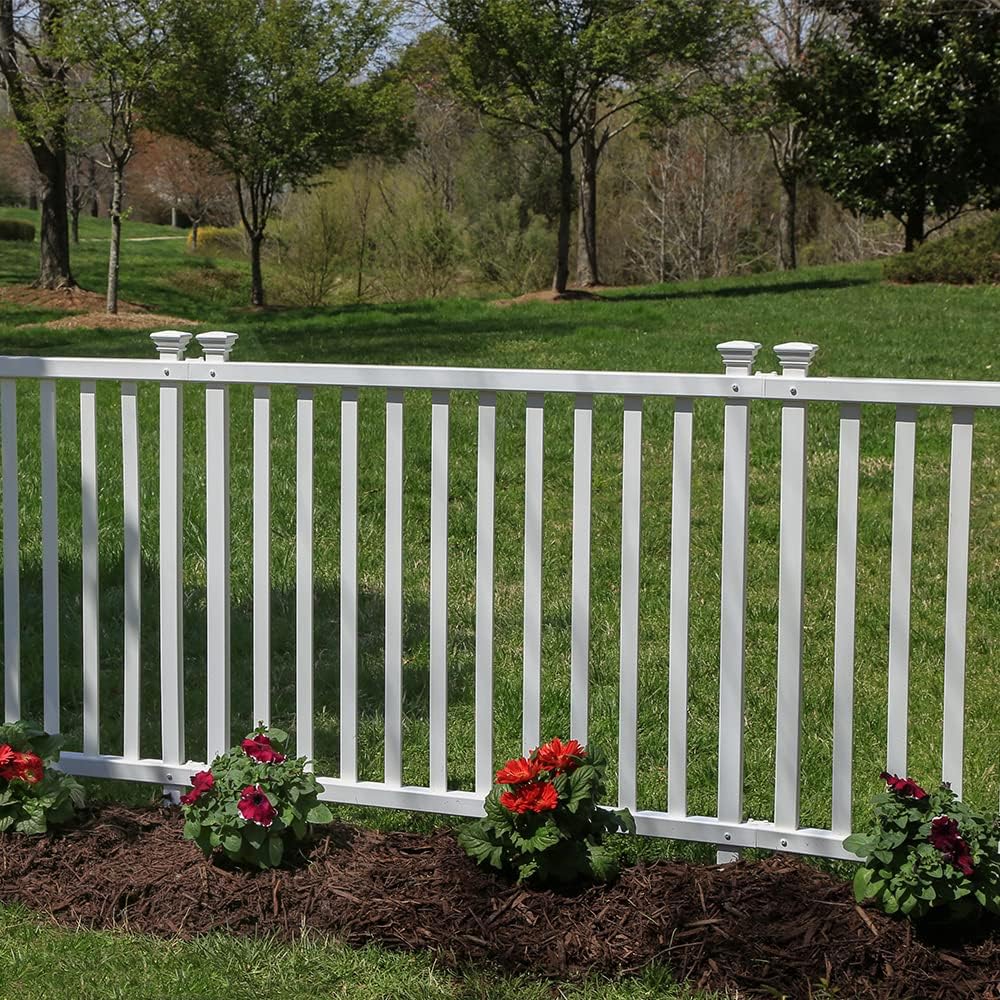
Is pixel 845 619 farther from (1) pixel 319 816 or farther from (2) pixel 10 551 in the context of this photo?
(2) pixel 10 551

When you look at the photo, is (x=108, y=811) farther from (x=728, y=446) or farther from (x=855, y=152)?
(x=855, y=152)

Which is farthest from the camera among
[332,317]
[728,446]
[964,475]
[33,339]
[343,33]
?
[343,33]

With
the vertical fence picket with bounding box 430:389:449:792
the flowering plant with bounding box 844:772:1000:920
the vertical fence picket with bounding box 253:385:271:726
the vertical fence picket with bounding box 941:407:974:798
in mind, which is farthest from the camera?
the vertical fence picket with bounding box 253:385:271:726

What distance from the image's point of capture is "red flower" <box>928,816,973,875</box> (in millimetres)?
2990

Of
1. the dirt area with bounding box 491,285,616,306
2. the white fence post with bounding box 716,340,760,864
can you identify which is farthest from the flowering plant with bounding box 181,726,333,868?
the dirt area with bounding box 491,285,616,306

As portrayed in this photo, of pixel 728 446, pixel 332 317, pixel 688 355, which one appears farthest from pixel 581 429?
pixel 332 317

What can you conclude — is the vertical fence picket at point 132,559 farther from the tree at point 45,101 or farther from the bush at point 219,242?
the bush at point 219,242

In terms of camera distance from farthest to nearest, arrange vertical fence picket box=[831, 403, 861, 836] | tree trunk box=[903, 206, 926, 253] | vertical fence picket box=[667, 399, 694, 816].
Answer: tree trunk box=[903, 206, 926, 253]
vertical fence picket box=[667, 399, 694, 816]
vertical fence picket box=[831, 403, 861, 836]

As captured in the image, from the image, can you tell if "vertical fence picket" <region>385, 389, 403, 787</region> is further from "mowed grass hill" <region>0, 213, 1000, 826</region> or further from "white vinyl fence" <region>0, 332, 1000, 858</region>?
"mowed grass hill" <region>0, 213, 1000, 826</region>

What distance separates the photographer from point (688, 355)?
12.0 metres

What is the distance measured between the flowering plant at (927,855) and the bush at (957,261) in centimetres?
1592

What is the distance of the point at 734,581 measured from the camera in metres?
3.32

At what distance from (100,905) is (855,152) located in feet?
69.8

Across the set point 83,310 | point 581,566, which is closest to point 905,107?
point 83,310
